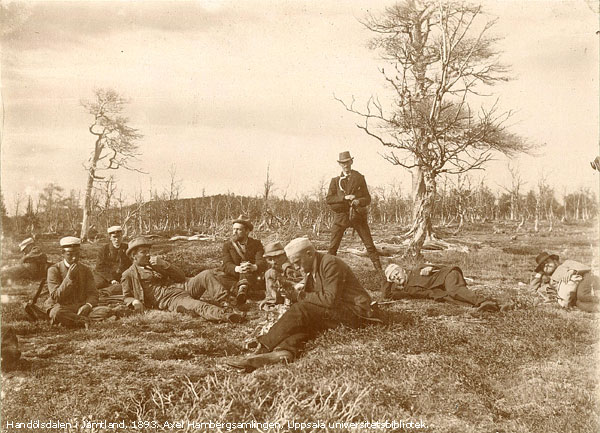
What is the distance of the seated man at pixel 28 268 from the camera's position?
767 cm

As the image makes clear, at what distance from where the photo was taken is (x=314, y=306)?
17.3ft

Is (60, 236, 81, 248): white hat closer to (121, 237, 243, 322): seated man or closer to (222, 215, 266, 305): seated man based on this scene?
(121, 237, 243, 322): seated man

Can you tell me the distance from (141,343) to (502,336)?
3.81 meters

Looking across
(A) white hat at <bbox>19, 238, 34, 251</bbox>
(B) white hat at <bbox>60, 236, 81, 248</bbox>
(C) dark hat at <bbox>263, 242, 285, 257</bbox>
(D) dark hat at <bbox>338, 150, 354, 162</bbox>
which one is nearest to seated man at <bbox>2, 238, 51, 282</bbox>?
(A) white hat at <bbox>19, 238, 34, 251</bbox>

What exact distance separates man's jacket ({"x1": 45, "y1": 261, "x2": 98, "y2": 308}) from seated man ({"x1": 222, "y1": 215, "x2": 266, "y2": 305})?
176 cm

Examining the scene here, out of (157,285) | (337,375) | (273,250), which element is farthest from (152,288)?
(337,375)

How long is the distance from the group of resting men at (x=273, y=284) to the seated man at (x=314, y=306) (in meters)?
0.01

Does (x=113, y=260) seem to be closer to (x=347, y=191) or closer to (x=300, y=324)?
(x=347, y=191)

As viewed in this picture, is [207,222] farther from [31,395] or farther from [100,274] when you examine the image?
[31,395]

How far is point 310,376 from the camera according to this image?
174 inches

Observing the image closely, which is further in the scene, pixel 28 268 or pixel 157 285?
pixel 28 268

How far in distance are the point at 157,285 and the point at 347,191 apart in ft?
11.2

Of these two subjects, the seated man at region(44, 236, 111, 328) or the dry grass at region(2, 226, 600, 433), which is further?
the seated man at region(44, 236, 111, 328)

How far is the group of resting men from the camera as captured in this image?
17.4 feet
